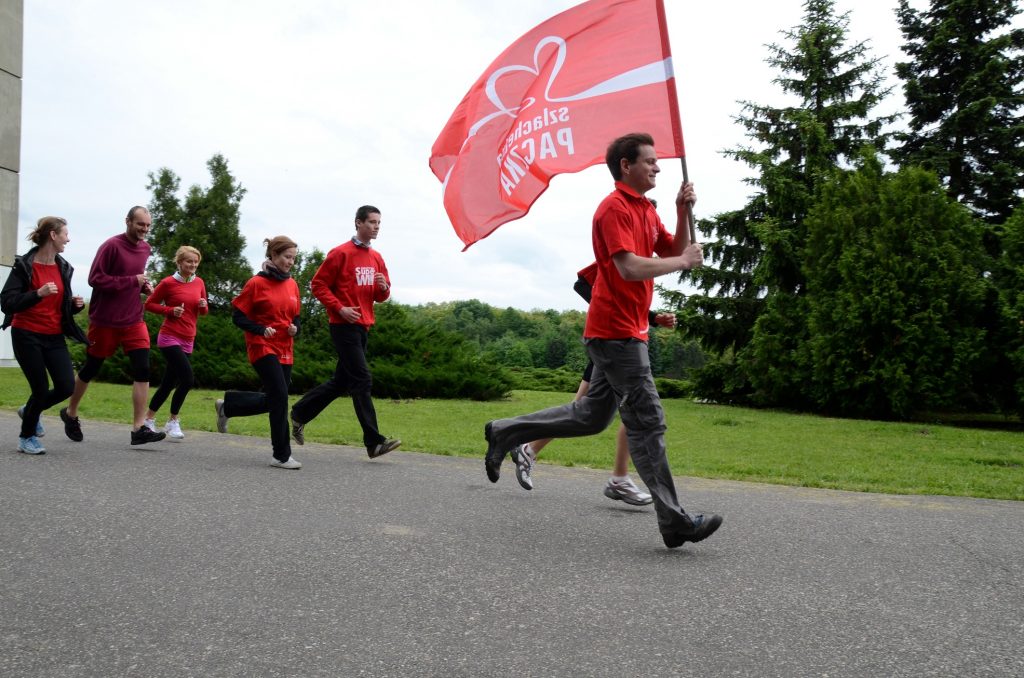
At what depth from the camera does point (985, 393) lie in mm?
17891

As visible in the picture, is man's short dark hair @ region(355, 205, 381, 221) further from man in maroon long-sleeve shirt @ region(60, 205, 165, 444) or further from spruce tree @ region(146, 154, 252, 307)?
spruce tree @ region(146, 154, 252, 307)

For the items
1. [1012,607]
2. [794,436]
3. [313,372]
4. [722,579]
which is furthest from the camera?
[313,372]

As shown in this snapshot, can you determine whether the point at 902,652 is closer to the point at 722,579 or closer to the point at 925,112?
the point at 722,579

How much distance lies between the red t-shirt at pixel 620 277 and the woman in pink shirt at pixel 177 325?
210 inches

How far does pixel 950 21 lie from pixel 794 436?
738 inches

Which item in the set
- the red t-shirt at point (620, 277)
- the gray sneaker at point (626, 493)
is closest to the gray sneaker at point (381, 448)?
the gray sneaker at point (626, 493)

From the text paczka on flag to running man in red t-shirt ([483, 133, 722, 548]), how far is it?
56cm

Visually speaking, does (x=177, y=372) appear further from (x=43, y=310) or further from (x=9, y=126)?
(x=9, y=126)

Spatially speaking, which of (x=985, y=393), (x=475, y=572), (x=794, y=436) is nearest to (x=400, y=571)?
(x=475, y=572)

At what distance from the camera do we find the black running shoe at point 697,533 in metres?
4.23

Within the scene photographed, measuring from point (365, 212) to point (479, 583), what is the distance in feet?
15.0

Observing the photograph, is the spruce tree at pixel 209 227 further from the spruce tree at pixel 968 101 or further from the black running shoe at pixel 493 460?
the black running shoe at pixel 493 460

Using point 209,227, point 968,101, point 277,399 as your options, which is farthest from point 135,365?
point 209,227

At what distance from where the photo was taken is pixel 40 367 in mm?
7199
